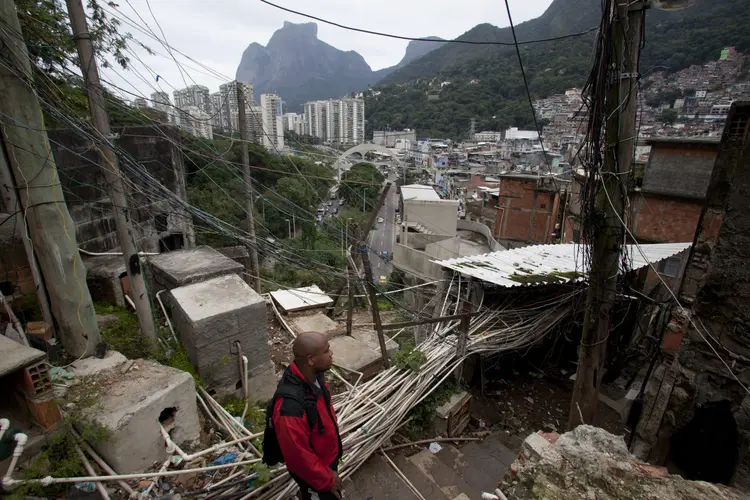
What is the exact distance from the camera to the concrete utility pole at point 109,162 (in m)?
3.20

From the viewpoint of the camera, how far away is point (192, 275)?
4.20 metres

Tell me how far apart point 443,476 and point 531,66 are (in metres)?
84.5

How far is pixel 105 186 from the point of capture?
4.23 m

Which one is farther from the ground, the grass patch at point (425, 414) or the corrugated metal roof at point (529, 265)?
the corrugated metal roof at point (529, 265)

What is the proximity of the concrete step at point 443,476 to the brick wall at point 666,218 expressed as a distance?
12302mm

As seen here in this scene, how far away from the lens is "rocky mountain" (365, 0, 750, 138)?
4762cm

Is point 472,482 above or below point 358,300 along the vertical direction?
above

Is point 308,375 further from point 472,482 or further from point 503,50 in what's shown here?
point 503,50

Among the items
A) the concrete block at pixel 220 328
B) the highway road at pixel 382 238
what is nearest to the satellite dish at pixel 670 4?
the concrete block at pixel 220 328

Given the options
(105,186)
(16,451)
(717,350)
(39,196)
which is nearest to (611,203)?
(717,350)

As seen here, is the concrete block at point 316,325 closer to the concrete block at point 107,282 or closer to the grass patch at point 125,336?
the grass patch at point 125,336

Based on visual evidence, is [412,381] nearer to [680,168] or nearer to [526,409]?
[526,409]

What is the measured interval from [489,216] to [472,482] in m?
24.2

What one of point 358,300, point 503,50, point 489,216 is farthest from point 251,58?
point 358,300
